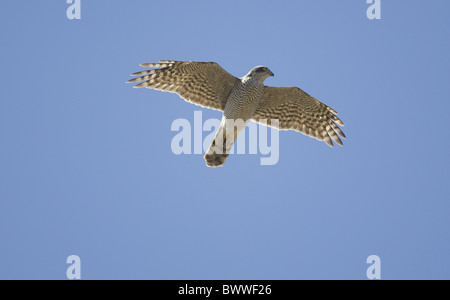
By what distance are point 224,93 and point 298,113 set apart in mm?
2085

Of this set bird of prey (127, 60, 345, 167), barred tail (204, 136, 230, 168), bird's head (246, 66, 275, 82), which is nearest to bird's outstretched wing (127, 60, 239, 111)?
bird of prey (127, 60, 345, 167)

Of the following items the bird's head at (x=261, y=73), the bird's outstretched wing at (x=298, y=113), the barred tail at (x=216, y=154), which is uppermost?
the bird's head at (x=261, y=73)

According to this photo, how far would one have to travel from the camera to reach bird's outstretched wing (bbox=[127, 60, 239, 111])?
15.9 m

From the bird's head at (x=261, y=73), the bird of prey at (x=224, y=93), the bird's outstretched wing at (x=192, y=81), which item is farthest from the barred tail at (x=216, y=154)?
the bird's head at (x=261, y=73)

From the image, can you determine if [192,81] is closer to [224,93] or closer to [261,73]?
[224,93]

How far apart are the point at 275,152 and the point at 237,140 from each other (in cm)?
209

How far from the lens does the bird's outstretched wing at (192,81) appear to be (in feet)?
52.2

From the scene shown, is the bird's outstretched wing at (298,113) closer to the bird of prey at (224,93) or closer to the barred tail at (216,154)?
the bird of prey at (224,93)

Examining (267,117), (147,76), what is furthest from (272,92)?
(147,76)

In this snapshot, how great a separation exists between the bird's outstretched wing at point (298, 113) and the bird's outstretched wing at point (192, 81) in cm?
104

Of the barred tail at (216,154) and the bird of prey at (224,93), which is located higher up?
the bird of prey at (224,93)

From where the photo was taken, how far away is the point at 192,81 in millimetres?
16078

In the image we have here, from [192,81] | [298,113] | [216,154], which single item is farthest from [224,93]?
[298,113]
